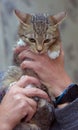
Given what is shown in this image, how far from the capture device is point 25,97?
1.23 meters

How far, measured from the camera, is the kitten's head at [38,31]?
53.9 inches

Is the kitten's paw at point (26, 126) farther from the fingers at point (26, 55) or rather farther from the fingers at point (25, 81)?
the fingers at point (26, 55)

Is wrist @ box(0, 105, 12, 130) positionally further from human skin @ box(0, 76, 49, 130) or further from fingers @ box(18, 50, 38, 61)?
fingers @ box(18, 50, 38, 61)

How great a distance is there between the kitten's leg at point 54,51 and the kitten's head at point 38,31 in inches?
Result: 0.9

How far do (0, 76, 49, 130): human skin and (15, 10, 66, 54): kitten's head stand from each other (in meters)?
0.15

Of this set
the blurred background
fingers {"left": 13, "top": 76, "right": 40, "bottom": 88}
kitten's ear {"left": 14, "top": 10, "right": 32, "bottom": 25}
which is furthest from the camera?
the blurred background

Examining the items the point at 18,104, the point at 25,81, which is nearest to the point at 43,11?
the point at 25,81

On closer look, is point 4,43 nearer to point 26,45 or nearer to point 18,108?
point 26,45

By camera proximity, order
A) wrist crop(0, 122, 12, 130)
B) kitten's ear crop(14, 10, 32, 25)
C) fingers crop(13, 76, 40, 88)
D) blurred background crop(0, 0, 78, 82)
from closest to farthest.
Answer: wrist crop(0, 122, 12, 130)
fingers crop(13, 76, 40, 88)
kitten's ear crop(14, 10, 32, 25)
blurred background crop(0, 0, 78, 82)

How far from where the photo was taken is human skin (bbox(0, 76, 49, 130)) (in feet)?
3.85

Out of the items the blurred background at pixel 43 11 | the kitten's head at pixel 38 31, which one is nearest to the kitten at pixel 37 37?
the kitten's head at pixel 38 31

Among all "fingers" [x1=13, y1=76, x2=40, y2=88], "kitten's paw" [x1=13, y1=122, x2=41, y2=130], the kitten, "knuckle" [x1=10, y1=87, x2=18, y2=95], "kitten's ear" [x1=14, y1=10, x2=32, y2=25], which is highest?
"kitten's ear" [x1=14, y1=10, x2=32, y2=25]

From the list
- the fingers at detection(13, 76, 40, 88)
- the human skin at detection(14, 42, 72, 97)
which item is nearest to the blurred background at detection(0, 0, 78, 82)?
the human skin at detection(14, 42, 72, 97)

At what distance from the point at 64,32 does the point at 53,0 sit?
22 cm
